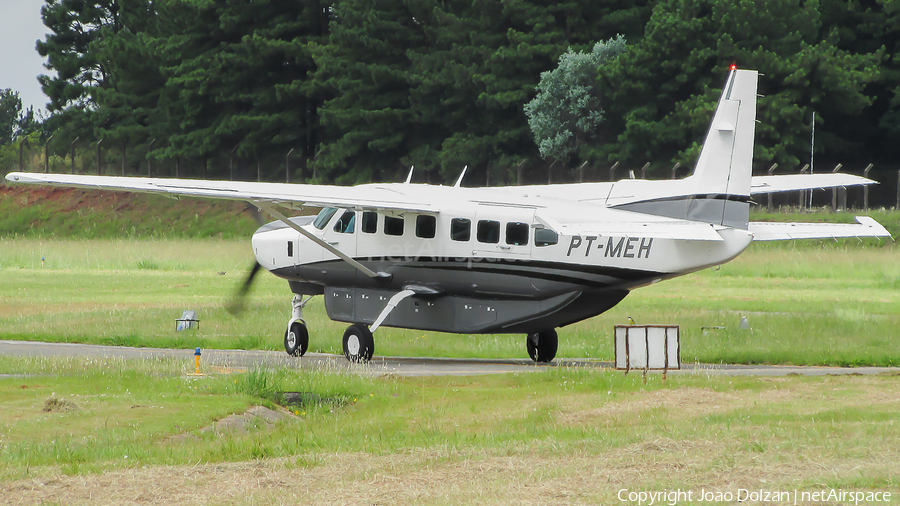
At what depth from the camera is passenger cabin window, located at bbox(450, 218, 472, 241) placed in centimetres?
1980

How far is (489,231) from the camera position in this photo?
64.2 ft

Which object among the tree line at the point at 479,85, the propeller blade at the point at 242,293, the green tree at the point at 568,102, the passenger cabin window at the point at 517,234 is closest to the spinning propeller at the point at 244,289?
the propeller blade at the point at 242,293

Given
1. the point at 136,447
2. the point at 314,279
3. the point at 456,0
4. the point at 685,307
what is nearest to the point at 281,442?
the point at 136,447

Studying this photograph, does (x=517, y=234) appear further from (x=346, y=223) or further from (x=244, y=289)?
(x=244, y=289)

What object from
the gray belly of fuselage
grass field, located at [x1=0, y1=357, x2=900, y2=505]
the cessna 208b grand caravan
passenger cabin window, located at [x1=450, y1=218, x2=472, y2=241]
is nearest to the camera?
grass field, located at [x1=0, y1=357, x2=900, y2=505]

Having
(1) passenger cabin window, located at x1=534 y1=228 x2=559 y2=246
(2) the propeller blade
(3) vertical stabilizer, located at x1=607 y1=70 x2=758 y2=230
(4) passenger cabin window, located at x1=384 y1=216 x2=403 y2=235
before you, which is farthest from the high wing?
(3) vertical stabilizer, located at x1=607 y1=70 x2=758 y2=230

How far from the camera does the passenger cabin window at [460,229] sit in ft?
65.0

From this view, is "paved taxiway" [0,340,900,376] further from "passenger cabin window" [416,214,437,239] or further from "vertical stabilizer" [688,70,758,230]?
"vertical stabilizer" [688,70,758,230]

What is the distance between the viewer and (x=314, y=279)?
22.3m

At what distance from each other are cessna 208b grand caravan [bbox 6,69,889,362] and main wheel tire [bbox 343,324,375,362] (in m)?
0.03

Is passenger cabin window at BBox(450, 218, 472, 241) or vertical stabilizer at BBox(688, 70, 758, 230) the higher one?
vertical stabilizer at BBox(688, 70, 758, 230)

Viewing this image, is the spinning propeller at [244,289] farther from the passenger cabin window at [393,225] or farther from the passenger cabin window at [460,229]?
the passenger cabin window at [460,229]

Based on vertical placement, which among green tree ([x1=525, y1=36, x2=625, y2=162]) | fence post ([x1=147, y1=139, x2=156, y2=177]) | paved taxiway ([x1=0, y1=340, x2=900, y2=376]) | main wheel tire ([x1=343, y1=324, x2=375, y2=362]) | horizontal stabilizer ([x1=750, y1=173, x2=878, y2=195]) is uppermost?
green tree ([x1=525, y1=36, x2=625, y2=162])

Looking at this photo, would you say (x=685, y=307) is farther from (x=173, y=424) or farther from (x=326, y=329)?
(x=173, y=424)
